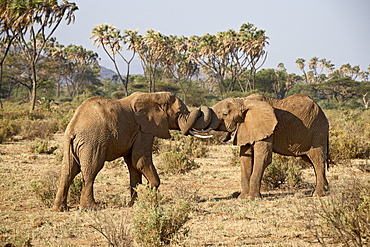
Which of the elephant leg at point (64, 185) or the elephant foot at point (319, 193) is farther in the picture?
the elephant foot at point (319, 193)

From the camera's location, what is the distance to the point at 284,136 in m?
10.0

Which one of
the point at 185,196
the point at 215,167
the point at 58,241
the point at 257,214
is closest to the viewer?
the point at 58,241

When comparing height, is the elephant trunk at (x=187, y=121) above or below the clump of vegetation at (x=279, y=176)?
above

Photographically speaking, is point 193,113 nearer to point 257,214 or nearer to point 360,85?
point 257,214

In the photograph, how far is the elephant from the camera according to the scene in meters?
9.51

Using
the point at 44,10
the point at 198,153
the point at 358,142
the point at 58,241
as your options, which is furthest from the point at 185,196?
the point at 44,10

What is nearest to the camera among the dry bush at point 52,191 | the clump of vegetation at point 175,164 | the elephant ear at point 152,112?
the elephant ear at point 152,112

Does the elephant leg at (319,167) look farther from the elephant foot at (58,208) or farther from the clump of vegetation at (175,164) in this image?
the elephant foot at (58,208)

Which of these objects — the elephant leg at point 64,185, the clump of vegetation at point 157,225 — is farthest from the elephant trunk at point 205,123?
the clump of vegetation at point 157,225

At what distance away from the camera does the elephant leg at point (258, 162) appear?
944 centimetres

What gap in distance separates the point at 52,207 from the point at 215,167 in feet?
21.3

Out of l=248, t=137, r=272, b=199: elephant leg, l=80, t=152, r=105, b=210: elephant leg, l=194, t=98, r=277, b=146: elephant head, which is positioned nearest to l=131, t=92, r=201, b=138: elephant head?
l=194, t=98, r=277, b=146: elephant head

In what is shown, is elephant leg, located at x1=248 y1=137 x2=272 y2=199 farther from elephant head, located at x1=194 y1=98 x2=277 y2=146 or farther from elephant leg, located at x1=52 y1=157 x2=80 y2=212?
elephant leg, located at x1=52 y1=157 x2=80 y2=212

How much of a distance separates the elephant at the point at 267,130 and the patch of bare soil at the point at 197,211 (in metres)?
0.56
